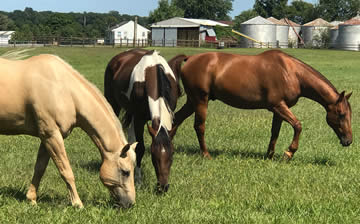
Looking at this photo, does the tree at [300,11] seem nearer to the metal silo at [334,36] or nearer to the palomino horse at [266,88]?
the metal silo at [334,36]

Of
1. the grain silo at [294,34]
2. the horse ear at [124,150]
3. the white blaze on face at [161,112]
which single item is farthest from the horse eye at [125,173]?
the grain silo at [294,34]

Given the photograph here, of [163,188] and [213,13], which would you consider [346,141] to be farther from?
[213,13]

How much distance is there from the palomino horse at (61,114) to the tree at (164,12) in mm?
115563

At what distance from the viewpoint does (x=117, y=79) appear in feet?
27.7

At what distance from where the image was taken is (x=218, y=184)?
22.7 ft

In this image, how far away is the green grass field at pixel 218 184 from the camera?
5.39 meters

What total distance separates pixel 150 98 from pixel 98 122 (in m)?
1.21

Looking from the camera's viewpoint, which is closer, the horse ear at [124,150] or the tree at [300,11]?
the horse ear at [124,150]

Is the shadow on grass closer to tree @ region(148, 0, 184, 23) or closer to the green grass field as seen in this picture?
the green grass field

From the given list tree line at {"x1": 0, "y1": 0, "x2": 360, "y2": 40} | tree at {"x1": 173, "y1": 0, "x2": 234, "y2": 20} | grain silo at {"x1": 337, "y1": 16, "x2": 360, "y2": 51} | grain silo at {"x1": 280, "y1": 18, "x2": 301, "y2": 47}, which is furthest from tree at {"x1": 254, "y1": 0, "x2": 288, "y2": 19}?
grain silo at {"x1": 337, "y1": 16, "x2": 360, "y2": 51}

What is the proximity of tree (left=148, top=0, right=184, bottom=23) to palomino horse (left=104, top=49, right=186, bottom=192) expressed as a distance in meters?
112

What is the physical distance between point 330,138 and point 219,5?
12523 cm

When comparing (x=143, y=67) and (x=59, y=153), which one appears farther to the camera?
(x=143, y=67)

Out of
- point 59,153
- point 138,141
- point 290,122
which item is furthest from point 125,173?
point 290,122
